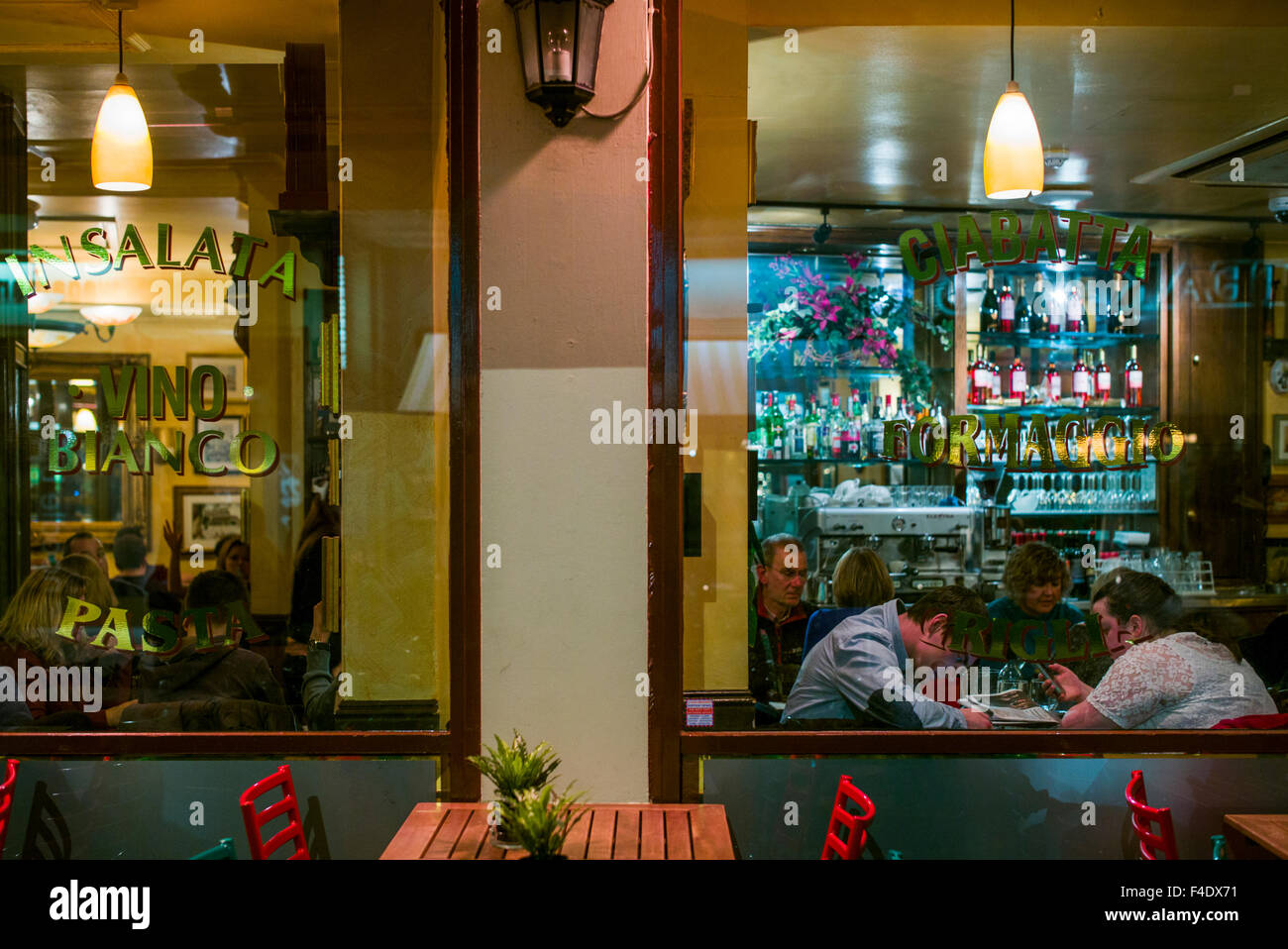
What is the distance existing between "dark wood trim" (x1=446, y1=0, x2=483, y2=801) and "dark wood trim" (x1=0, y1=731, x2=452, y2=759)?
12 cm

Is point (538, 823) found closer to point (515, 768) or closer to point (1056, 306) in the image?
point (515, 768)

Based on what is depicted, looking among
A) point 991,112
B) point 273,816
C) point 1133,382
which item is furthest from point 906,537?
point 273,816

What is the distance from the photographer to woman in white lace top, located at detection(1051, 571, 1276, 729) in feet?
10.00

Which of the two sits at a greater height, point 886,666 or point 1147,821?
point 886,666

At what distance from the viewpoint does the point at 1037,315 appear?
4020 mm

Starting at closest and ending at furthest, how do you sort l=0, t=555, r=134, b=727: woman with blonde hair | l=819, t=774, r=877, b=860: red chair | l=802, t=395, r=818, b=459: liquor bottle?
1. l=819, t=774, r=877, b=860: red chair
2. l=0, t=555, r=134, b=727: woman with blonde hair
3. l=802, t=395, r=818, b=459: liquor bottle

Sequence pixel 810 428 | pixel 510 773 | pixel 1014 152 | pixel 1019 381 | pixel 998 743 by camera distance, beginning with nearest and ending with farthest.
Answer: pixel 510 773, pixel 998 743, pixel 1014 152, pixel 810 428, pixel 1019 381

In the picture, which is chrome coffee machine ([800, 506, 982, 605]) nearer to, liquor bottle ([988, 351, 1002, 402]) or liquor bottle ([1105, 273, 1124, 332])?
liquor bottle ([988, 351, 1002, 402])

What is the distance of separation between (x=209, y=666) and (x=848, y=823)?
6.34 feet

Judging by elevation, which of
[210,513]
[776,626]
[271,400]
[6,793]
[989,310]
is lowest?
[6,793]

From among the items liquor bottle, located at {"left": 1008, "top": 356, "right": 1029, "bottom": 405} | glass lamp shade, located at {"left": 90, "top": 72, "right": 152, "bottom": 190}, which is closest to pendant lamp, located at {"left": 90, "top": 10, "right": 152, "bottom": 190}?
glass lamp shade, located at {"left": 90, "top": 72, "right": 152, "bottom": 190}
